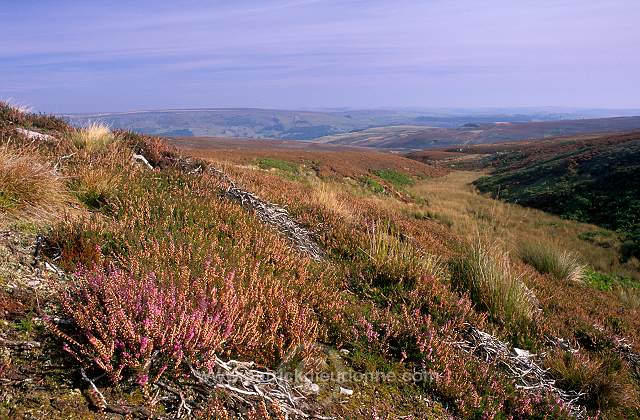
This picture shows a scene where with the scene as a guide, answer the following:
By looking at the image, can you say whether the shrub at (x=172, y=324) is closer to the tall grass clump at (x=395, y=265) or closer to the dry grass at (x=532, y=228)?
the tall grass clump at (x=395, y=265)

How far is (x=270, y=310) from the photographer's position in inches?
134

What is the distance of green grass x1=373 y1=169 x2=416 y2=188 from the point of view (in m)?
31.9

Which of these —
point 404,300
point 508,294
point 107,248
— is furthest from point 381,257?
point 107,248

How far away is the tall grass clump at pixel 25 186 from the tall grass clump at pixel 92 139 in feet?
9.68

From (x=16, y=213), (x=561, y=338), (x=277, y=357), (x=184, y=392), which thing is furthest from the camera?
(x=561, y=338)

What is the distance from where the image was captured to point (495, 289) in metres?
5.38

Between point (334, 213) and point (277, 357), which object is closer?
point (277, 357)

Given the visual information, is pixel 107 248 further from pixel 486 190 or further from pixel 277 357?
pixel 486 190

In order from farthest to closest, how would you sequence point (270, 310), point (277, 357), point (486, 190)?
point (486, 190)
point (270, 310)
point (277, 357)

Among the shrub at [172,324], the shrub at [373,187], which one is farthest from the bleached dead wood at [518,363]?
the shrub at [373,187]

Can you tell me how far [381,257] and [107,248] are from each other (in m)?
3.34

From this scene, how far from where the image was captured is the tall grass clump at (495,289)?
5203 millimetres

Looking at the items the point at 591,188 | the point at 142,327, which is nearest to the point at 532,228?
the point at 591,188

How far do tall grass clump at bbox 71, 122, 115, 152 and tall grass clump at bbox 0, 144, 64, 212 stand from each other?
9.68ft
